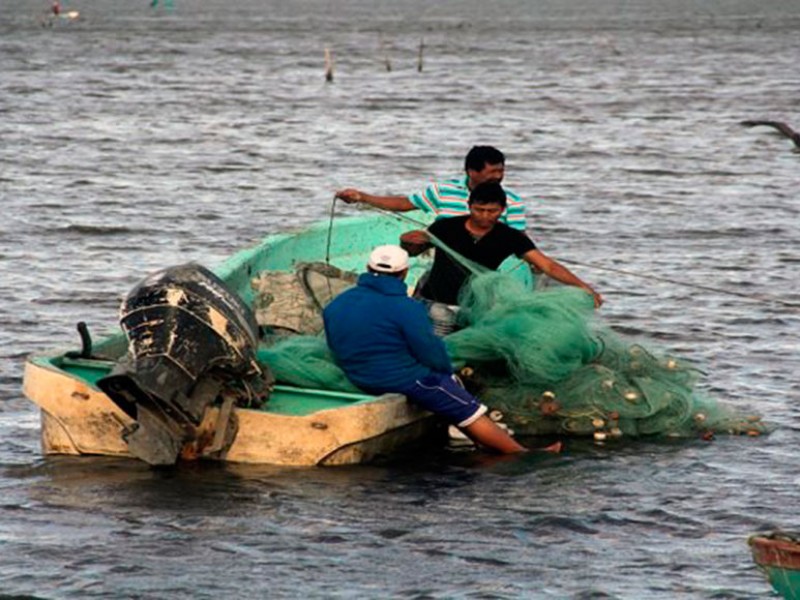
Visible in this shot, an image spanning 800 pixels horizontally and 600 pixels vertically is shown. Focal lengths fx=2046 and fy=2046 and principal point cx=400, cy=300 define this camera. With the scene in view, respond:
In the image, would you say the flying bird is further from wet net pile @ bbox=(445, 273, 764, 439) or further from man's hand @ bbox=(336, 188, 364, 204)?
wet net pile @ bbox=(445, 273, 764, 439)

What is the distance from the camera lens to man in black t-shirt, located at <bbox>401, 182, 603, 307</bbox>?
13.0 m

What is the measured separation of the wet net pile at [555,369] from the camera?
12.7 metres

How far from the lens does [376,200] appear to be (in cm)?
1401

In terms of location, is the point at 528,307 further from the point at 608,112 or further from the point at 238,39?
the point at 238,39

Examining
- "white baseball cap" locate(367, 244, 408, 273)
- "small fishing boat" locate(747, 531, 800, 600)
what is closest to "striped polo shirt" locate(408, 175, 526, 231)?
"white baseball cap" locate(367, 244, 408, 273)

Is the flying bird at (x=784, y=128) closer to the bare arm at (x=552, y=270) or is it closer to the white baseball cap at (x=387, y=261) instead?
the bare arm at (x=552, y=270)

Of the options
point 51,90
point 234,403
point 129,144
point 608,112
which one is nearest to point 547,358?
point 234,403

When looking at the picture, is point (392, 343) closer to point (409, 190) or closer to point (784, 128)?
point (409, 190)

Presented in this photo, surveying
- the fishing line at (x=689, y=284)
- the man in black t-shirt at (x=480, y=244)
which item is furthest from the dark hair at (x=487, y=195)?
the fishing line at (x=689, y=284)

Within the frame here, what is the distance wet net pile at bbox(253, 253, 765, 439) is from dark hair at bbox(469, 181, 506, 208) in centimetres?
45

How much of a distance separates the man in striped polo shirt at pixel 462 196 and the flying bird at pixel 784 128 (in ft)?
68.8

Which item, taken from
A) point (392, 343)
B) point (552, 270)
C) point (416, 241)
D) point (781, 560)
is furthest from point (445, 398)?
point (781, 560)

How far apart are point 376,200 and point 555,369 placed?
2.05m

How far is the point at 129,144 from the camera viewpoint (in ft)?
118
